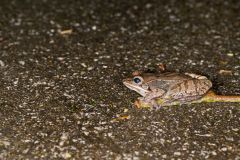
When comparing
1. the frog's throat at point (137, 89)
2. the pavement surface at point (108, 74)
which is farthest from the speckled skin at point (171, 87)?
the pavement surface at point (108, 74)

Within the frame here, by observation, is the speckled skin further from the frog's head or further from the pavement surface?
the pavement surface

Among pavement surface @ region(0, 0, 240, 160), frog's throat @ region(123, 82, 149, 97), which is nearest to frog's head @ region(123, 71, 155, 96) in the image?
frog's throat @ region(123, 82, 149, 97)

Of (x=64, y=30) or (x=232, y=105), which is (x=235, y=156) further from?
(x=64, y=30)

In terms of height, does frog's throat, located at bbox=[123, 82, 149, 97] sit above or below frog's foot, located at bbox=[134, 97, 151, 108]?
above

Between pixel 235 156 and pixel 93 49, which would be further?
pixel 93 49

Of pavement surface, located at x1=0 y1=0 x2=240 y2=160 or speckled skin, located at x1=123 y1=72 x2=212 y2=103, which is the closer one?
pavement surface, located at x1=0 y1=0 x2=240 y2=160

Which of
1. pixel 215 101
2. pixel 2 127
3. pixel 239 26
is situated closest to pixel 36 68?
pixel 2 127
